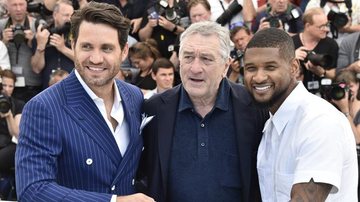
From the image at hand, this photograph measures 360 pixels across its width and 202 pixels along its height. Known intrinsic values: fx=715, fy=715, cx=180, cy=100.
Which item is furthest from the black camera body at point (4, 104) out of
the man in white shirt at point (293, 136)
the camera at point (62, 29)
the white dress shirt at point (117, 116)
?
the man in white shirt at point (293, 136)

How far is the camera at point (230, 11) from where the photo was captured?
886 centimetres

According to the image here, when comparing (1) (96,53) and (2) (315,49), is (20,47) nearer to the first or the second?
(2) (315,49)

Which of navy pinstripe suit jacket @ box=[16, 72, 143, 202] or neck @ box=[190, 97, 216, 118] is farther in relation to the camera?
neck @ box=[190, 97, 216, 118]

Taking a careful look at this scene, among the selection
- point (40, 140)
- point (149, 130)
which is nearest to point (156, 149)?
point (149, 130)

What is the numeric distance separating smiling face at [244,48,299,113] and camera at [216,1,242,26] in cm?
551

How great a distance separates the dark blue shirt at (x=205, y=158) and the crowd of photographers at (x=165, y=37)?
4.19 metres

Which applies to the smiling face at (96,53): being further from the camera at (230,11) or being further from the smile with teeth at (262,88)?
the camera at (230,11)

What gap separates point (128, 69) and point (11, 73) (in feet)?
4.50

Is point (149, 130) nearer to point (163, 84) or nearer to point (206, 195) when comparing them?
point (206, 195)

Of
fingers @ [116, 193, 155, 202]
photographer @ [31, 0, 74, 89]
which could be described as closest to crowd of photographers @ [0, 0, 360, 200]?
photographer @ [31, 0, 74, 89]

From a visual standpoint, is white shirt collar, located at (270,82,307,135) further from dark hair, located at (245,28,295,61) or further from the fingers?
the fingers

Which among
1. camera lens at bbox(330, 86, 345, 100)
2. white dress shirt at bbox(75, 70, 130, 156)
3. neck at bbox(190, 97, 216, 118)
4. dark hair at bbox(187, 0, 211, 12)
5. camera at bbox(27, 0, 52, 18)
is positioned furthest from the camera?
camera at bbox(27, 0, 52, 18)

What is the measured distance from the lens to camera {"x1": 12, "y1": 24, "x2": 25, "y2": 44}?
8.62m

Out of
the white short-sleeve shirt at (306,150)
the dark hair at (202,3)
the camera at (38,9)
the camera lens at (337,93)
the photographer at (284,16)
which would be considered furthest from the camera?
the camera at (38,9)
